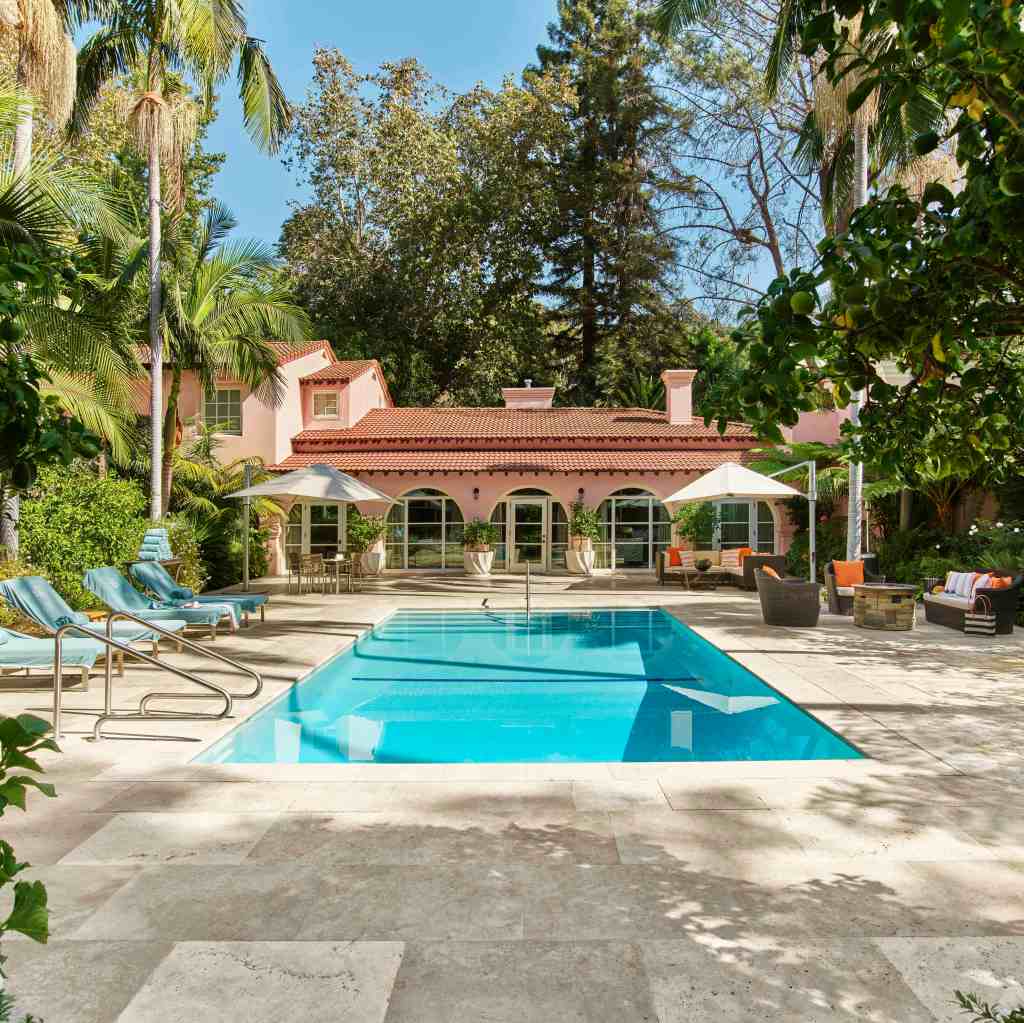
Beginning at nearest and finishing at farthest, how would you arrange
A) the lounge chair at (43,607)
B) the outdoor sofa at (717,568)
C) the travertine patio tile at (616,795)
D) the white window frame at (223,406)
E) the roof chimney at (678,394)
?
the travertine patio tile at (616,795) < the lounge chair at (43,607) < the outdoor sofa at (717,568) < the white window frame at (223,406) < the roof chimney at (678,394)

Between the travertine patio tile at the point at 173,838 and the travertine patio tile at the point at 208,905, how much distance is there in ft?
0.56

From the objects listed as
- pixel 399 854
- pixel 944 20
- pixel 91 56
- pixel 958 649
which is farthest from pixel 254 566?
pixel 944 20

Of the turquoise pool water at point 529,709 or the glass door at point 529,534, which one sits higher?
the glass door at point 529,534

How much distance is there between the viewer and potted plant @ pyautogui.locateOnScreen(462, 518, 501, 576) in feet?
74.1

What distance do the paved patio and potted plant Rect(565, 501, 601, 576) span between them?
52.9ft

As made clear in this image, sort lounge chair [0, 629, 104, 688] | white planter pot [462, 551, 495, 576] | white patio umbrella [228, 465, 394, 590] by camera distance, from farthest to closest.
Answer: white planter pot [462, 551, 495, 576] < white patio umbrella [228, 465, 394, 590] < lounge chair [0, 629, 104, 688]

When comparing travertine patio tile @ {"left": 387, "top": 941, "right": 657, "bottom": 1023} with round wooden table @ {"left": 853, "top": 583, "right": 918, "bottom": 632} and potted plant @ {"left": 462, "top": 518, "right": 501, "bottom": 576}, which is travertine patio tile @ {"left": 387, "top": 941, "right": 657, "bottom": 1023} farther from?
potted plant @ {"left": 462, "top": 518, "right": 501, "bottom": 576}

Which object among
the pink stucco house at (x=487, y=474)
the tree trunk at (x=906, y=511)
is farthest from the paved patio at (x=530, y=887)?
the pink stucco house at (x=487, y=474)

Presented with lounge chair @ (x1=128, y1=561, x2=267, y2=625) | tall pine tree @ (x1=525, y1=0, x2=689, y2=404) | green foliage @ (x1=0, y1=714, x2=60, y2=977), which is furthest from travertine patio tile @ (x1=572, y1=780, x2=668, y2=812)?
tall pine tree @ (x1=525, y1=0, x2=689, y2=404)

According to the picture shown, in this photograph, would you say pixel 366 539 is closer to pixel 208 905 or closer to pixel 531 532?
pixel 531 532

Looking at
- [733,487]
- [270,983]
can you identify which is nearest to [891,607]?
[733,487]

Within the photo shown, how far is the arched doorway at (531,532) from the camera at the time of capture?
23.8m

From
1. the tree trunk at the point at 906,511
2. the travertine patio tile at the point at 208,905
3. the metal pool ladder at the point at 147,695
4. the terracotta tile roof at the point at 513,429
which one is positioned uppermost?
the terracotta tile roof at the point at 513,429

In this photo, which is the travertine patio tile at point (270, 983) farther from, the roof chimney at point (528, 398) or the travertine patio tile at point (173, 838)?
the roof chimney at point (528, 398)
